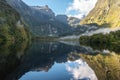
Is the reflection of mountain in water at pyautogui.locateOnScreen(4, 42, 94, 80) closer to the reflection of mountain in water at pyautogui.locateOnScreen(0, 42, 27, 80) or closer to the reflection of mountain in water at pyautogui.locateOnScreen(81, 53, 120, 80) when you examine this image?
the reflection of mountain in water at pyautogui.locateOnScreen(0, 42, 27, 80)

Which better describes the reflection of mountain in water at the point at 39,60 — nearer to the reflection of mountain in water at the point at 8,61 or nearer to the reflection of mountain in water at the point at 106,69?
the reflection of mountain in water at the point at 8,61

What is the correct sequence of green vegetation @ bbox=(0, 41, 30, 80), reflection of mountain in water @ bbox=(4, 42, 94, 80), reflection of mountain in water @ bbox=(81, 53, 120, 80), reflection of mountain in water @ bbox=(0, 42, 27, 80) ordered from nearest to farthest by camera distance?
reflection of mountain in water @ bbox=(81, 53, 120, 80) < reflection of mountain in water @ bbox=(0, 42, 27, 80) < green vegetation @ bbox=(0, 41, 30, 80) < reflection of mountain in water @ bbox=(4, 42, 94, 80)

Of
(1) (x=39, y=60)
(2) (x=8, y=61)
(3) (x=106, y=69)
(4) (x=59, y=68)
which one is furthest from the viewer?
(1) (x=39, y=60)

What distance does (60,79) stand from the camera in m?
45.9

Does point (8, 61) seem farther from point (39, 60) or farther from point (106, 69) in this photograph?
point (106, 69)

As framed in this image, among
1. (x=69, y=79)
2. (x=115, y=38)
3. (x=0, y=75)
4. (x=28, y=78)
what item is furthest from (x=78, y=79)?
(x=115, y=38)

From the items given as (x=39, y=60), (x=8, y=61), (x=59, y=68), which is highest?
(x=8, y=61)

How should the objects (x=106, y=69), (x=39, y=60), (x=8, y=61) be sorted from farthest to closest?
(x=39, y=60) < (x=8, y=61) < (x=106, y=69)

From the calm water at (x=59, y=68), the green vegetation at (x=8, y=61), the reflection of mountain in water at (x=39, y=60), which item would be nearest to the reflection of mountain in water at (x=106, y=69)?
the calm water at (x=59, y=68)

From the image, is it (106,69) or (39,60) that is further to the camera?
(39,60)

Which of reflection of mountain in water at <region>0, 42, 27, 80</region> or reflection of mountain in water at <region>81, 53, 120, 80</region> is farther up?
reflection of mountain in water at <region>0, 42, 27, 80</region>

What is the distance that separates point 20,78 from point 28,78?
1.56 metres

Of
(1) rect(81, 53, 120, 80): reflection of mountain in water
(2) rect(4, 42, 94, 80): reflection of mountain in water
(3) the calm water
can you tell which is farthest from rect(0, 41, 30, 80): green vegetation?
(1) rect(81, 53, 120, 80): reflection of mountain in water

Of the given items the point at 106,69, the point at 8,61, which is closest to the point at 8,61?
the point at 8,61
